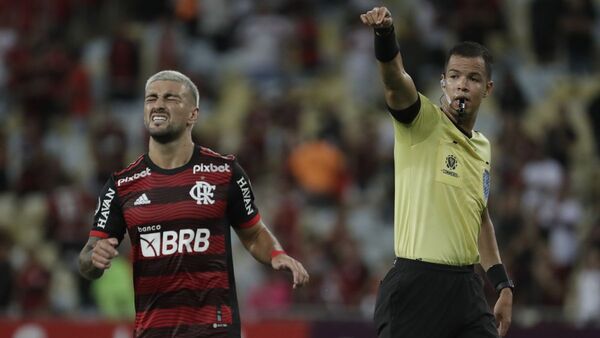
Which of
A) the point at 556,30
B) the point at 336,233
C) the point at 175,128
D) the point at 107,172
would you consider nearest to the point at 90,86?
the point at 107,172

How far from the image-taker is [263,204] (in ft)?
53.6

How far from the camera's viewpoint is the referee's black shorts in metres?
6.96

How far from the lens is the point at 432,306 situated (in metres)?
6.97

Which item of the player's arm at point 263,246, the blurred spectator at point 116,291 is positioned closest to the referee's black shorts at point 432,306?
the player's arm at point 263,246

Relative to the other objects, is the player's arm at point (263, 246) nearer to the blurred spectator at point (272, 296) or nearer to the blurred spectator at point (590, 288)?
the blurred spectator at point (590, 288)

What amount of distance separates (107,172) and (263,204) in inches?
87.9

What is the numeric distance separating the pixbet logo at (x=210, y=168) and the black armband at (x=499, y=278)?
164cm

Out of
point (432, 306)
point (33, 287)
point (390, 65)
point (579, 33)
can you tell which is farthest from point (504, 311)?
point (579, 33)

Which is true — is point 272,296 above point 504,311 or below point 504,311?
below

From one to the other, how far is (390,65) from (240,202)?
1.49 meters

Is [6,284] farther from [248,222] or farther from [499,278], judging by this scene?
[499,278]

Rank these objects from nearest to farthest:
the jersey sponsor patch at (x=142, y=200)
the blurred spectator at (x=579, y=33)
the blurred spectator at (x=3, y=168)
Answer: the jersey sponsor patch at (x=142, y=200) < the blurred spectator at (x=579, y=33) < the blurred spectator at (x=3, y=168)

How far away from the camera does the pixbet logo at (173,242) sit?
24.2 feet

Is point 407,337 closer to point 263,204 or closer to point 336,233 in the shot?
point 336,233
